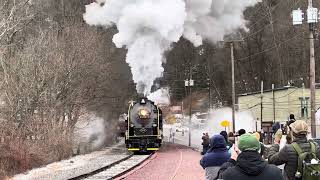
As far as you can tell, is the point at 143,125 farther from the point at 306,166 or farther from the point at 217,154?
the point at 306,166

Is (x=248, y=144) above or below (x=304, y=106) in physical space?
below

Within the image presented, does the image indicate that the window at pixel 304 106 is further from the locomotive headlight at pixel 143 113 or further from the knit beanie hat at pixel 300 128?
the knit beanie hat at pixel 300 128

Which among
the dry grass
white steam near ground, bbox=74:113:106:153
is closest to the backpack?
the dry grass

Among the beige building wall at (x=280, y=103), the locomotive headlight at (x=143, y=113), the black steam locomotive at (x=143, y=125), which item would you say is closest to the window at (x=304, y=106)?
the beige building wall at (x=280, y=103)

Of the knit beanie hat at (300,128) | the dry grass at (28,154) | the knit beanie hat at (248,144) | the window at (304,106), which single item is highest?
the window at (304,106)

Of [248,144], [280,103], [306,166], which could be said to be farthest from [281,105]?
[248,144]

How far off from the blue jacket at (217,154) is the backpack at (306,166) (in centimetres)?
129

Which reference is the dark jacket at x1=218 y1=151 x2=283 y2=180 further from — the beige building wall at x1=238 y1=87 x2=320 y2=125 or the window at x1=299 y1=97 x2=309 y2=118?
the window at x1=299 y1=97 x2=309 y2=118

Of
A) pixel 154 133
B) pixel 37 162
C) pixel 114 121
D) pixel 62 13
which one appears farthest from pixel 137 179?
pixel 114 121

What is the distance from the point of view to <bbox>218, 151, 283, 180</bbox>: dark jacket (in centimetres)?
495

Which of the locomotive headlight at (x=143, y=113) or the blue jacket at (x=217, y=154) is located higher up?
the locomotive headlight at (x=143, y=113)

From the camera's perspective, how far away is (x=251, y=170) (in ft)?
16.2

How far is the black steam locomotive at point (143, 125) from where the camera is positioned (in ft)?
113

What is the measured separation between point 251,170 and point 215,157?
8.90 feet
